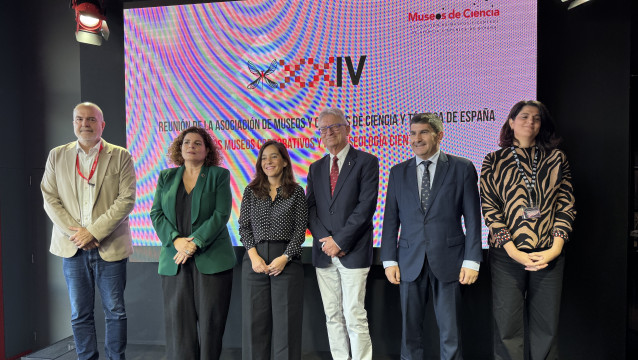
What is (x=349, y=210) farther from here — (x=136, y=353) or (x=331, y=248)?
A: (x=136, y=353)

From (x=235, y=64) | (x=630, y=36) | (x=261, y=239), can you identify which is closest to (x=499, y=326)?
(x=261, y=239)

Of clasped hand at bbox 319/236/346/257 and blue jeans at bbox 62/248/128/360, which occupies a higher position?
clasped hand at bbox 319/236/346/257

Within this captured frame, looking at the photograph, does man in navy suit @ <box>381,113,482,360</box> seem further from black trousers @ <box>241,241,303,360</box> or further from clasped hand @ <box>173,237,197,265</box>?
clasped hand @ <box>173,237,197,265</box>

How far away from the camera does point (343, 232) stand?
106 inches

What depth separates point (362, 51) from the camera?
11.5ft

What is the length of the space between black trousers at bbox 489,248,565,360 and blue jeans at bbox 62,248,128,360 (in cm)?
260

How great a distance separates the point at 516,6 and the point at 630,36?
92 cm

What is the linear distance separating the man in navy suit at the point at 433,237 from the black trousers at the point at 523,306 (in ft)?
0.83

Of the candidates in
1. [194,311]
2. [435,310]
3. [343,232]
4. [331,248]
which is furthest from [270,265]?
[435,310]

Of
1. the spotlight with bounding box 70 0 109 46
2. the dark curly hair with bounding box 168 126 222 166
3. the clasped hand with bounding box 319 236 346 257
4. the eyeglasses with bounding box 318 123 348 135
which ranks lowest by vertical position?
the clasped hand with bounding box 319 236 346 257

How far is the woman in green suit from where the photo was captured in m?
2.72

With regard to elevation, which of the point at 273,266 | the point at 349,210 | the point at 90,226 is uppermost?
the point at 349,210

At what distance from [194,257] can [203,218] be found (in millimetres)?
266

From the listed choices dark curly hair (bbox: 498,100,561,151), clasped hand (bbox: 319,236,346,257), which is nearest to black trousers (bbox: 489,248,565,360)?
dark curly hair (bbox: 498,100,561,151)
